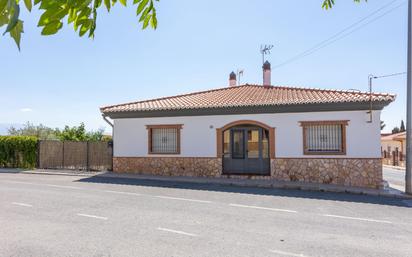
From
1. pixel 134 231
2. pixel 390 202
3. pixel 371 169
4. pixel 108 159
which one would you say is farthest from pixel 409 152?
pixel 108 159

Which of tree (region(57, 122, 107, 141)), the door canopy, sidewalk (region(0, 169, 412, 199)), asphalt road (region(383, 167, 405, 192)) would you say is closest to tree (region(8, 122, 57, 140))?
tree (region(57, 122, 107, 141))

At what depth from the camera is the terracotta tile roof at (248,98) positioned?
14133mm

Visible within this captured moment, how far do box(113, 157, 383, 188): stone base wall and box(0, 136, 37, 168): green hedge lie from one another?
6.30m

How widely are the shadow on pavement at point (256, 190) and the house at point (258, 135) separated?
74.6 inches

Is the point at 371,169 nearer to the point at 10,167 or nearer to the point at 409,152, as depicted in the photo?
the point at 409,152

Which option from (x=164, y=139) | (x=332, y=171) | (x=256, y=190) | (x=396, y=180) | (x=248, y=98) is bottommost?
(x=396, y=180)

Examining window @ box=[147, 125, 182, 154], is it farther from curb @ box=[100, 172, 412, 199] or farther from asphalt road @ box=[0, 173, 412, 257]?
asphalt road @ box=[0, 173, 412, 257]

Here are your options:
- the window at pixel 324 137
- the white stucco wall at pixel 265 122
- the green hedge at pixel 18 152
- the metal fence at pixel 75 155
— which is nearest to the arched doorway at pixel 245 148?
the white stucco wall at pixel 265 122

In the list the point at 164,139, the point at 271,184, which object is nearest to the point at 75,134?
the point at 164,139

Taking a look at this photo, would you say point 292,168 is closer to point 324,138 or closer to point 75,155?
point 324,138

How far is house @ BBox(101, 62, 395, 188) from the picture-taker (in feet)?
45.0

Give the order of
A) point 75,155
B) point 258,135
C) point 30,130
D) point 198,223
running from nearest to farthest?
point 198,223, point 258,135, point 75,155, point 30,130

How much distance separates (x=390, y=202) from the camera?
10.6m

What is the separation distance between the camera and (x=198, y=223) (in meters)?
7.43
